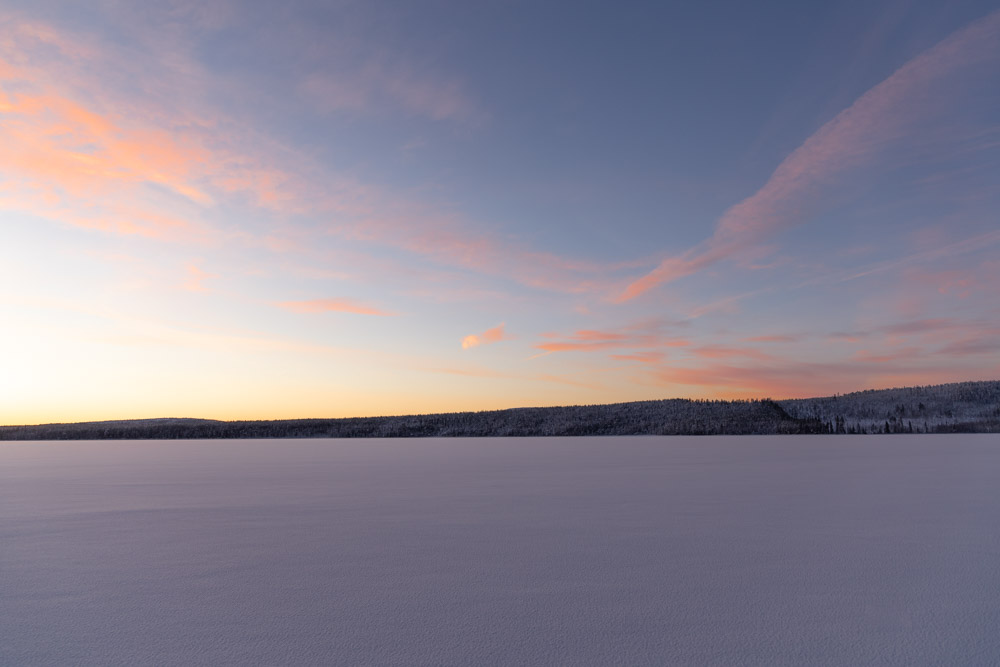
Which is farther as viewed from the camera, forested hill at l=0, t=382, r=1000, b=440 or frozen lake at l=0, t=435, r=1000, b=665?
forested hill at l=0, t=382, r=1000, b=440

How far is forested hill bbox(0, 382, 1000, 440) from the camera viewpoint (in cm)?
7300

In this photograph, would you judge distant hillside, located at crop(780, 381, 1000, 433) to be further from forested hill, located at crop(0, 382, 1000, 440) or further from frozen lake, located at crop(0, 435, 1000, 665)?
frozen lake, located at crop(0, 435, 1000, 665)

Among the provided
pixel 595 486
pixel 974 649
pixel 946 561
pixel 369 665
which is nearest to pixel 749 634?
pixel 974 649

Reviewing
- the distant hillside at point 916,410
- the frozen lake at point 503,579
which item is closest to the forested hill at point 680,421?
the distant hillside at point 916,410

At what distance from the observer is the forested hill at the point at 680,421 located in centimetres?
7300

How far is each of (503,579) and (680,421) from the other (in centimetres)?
7527

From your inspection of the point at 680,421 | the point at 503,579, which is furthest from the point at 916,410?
the point at 503,579

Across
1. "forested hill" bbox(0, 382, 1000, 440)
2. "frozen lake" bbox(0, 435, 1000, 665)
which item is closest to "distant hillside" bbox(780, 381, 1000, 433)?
"forested hill" bbox(0, 382, 1000, 440)

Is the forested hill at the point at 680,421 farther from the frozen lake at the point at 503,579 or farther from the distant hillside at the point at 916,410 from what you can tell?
the frozen lake at the point at 503,579

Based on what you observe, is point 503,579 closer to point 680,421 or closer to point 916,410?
point 680,421

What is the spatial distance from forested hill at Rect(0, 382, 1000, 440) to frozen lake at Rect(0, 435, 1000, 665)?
62790 millimetres

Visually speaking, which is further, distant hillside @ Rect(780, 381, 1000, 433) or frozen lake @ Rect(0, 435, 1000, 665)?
distant hillside @ Rect(780, 381, 1000, 433)

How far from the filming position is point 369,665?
367 centimetres

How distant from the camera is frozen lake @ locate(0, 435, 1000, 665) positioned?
13.0 feet
